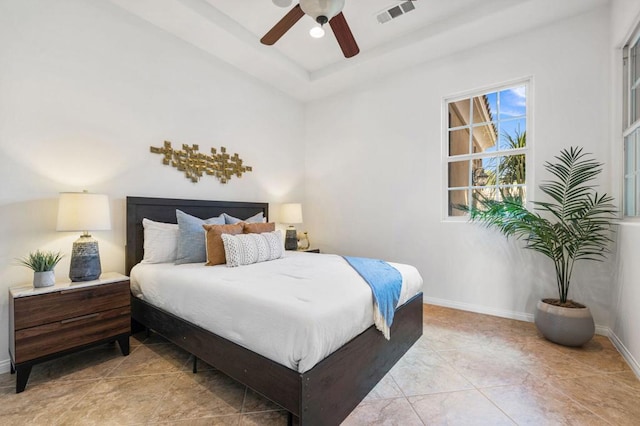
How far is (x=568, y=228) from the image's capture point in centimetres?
255

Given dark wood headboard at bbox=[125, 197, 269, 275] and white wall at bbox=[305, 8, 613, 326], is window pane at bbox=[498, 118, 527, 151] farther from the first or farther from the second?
dark wood headboard at bbox=[125, 197, 269, 275]

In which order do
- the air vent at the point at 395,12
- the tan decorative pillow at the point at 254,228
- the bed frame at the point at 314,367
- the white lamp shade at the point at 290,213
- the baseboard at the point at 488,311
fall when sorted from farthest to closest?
the white lamp shade at the point at 290,213, the tan decorative pillow at the point at 254,228, the air vent at the point at 395,12, the baseboard at the point at 488,311, the bed frame at the point at 314,367

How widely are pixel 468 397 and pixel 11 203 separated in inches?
135

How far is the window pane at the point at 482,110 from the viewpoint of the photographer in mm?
3371

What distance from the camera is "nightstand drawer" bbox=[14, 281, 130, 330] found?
6.07 ft

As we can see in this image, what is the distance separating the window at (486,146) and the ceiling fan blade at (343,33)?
5.37 ft

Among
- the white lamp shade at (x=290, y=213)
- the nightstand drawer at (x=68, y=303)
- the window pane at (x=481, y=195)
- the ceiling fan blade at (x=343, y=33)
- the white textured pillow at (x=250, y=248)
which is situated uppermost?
the ceiling fan blade at (x=343, y=33)

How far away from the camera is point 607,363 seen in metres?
2.16

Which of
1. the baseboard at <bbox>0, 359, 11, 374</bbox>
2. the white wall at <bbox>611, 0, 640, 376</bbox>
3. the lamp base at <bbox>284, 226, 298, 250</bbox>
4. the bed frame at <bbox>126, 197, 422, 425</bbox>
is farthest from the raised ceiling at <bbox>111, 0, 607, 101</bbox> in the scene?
the baseboard at <bbox>0, 359, 11, 374</bbox>

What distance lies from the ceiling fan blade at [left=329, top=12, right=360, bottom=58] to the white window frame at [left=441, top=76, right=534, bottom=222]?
5.20ft

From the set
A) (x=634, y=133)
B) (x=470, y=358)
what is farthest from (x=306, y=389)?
(x=634, y=133)

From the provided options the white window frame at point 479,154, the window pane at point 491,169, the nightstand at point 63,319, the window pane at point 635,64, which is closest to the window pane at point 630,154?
the window pane at point 635,64

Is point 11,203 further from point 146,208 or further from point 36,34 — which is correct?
point 36,34

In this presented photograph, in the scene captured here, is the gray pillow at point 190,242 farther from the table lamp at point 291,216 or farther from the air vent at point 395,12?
the air vent at point 395,12
